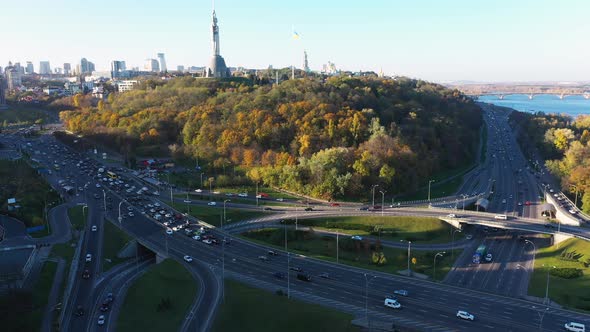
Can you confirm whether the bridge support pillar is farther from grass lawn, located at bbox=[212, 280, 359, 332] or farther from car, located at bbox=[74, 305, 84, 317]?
grass lawn, located at bbox=[212, 280, 359, 332]

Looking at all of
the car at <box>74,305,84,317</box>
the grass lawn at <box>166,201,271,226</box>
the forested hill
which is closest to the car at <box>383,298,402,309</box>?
the car at <box>74,305,84,317</box>

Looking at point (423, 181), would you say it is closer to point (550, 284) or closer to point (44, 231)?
point (550, 284)

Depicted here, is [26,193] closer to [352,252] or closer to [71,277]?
[71,277]

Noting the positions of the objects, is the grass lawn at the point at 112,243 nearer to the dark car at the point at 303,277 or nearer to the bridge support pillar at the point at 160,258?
the bridge support pillar at the point at 160,258

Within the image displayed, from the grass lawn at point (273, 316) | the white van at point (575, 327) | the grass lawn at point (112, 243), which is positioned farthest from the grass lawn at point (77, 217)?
the white van at point (575, 327)

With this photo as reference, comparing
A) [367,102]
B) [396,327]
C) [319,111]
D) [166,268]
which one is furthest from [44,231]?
[367,102]

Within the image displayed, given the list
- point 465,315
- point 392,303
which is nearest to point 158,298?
point 392,303
